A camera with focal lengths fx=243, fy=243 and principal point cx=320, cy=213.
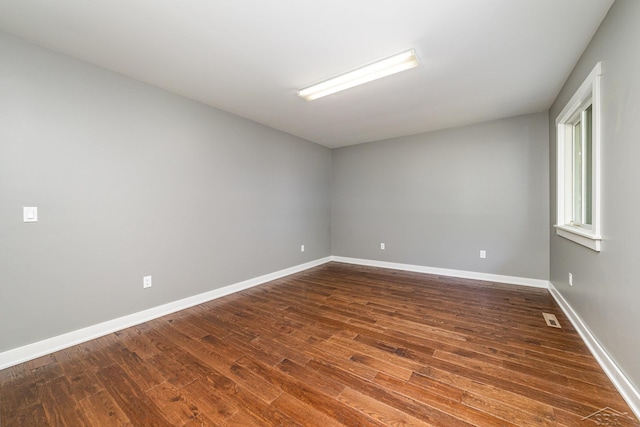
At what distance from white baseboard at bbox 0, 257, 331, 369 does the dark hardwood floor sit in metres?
0.08

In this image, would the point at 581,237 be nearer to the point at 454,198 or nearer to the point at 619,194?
the point at 619,194

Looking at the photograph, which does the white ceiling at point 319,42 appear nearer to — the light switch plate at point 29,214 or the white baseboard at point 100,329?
the light switch plate at point 29,214

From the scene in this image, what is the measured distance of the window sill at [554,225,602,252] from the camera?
5.95 ft

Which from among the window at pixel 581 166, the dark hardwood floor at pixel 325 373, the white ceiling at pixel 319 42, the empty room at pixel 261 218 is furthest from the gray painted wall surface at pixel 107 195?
the window at pixel 581 166

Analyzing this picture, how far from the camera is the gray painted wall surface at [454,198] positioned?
3.46 metres

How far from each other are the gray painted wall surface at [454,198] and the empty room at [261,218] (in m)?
0.05

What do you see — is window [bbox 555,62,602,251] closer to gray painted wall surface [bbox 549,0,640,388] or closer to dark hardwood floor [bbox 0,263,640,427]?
gray painted wall surface [bbox 549,0,640,388]

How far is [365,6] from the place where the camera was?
1.57 m

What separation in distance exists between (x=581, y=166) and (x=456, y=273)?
2.14 meters

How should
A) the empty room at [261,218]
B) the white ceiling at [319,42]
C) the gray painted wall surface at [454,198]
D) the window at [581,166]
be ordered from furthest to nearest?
the gray painted wall surface at [454,198], the window at [581,166], the white ceiling at [319,42], the empty room at [261,218]

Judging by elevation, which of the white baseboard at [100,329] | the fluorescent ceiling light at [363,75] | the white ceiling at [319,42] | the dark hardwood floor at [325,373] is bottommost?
the dark hardwood floor at [325,373]

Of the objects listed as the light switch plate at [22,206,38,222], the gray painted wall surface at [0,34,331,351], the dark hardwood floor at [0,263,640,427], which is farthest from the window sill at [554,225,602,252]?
the light switch plate at [22,206,38,222]

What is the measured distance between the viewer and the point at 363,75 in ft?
7.70

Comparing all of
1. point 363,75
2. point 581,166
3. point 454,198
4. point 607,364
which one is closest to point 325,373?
point 607,364
